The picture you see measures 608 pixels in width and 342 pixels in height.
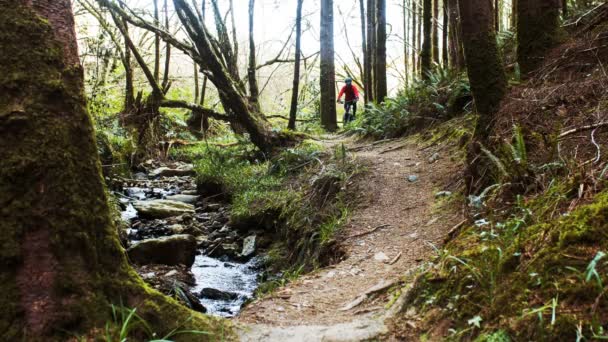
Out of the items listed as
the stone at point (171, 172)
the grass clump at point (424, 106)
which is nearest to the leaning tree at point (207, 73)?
the stone at point (171, 172)

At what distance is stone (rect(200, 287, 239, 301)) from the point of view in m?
5.24

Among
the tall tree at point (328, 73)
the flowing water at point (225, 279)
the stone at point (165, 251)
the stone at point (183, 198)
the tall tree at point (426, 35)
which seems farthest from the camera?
the tall tree at point (328, 73)

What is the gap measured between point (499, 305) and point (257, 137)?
831 cm

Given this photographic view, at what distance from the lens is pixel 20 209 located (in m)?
2.14

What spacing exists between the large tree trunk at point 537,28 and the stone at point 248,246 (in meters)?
4.44

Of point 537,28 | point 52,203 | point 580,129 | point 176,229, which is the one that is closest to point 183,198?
point 176,229

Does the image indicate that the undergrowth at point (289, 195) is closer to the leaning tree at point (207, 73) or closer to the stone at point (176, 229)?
the leaning tree at point (207, 73)

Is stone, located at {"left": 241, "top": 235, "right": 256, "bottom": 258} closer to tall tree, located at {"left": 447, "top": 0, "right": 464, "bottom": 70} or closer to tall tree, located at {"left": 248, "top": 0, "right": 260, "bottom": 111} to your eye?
tall tree, located at {"left": 248, "top": 0, "right": 260, "bottom": 111}

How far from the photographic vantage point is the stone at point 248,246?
670 cm

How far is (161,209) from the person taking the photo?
26.9ft

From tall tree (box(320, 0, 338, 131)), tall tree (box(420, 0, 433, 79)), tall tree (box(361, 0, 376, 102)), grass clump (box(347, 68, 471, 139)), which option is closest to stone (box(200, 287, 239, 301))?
grass clump (box(347, 68, 471, 139))

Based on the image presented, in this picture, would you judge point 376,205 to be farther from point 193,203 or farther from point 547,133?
point 193,203

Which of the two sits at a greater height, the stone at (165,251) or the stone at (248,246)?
the stone at (165,251)

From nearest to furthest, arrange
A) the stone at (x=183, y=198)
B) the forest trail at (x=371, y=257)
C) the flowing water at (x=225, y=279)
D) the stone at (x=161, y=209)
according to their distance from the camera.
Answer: the forest trail at (x=371, y=257) < the flowing water at (x=225, y=279) < the stone at (x=161, y=209) < the stone at (x=183, y=198)
